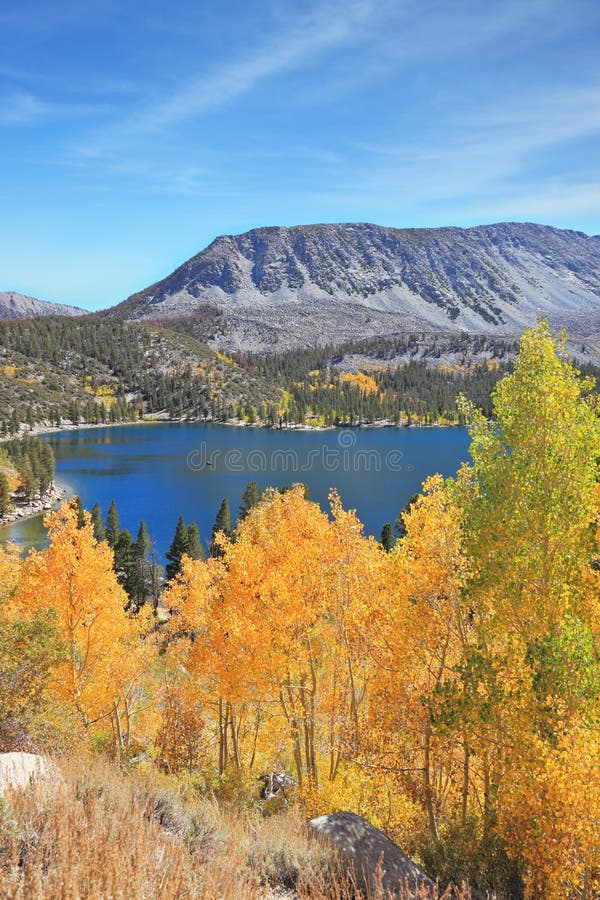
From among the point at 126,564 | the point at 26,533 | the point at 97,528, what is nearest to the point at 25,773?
the point at 126,564

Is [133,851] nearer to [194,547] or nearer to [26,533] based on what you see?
[194,547]

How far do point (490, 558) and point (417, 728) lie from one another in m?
6.09

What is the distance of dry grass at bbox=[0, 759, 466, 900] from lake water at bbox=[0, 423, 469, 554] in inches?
2919

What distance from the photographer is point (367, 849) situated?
10594 millimetres

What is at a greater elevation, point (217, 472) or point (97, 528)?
point (217, 472)

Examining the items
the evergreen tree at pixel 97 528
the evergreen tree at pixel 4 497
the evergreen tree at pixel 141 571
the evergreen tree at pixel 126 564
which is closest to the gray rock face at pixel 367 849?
the evergreen tree at pixel 126 564

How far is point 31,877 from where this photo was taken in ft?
18.8

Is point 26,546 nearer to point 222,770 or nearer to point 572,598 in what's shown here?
point 222,770

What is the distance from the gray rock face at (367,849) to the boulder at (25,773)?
5261 mm

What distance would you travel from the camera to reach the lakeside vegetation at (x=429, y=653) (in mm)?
10891

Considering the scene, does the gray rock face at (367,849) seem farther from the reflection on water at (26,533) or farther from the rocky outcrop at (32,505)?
the rocky outcrop at (32,505)

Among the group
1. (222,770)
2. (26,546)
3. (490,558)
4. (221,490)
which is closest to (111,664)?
(222,770)

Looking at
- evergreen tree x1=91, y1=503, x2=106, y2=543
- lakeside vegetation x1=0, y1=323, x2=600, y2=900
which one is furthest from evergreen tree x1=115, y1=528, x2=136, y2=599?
lakeside vegetation x1=0, y1=323, x2=600, y2=900

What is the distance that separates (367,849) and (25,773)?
642 cm
